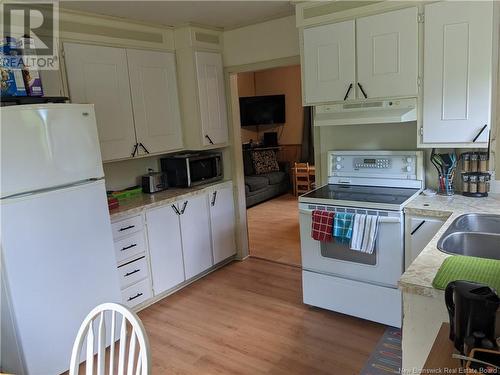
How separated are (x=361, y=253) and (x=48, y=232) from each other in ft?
6.43

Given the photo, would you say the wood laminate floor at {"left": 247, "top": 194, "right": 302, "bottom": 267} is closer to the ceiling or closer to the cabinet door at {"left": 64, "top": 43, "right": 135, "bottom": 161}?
the cabinet door at {"left": 64, "top": 43, "right": 135, "bottom": 161}

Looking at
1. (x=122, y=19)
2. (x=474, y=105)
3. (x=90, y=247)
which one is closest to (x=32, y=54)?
(x=122, y=19)

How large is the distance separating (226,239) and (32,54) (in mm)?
2296

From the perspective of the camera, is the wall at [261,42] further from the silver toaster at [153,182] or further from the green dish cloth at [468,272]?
the green dish cloth at [468,272]

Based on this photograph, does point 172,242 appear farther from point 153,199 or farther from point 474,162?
point 474,162

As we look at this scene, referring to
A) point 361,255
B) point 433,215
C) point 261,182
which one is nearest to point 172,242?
point 361,255

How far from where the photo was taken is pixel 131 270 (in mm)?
3035

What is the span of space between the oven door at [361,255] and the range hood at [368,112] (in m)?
0.61

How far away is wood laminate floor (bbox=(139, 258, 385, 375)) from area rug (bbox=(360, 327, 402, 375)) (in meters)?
Answer: 0.04

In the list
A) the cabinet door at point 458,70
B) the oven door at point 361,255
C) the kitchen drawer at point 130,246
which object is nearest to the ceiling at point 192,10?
the cabinet door at point 458,70

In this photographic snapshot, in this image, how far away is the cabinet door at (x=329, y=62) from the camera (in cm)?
272

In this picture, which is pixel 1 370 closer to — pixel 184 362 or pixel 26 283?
pixel 26 283

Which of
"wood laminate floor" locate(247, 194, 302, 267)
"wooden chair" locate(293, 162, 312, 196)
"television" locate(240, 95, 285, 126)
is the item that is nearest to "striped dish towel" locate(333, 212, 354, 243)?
"wood laminate floor" locate(247, 194, 302, 267)

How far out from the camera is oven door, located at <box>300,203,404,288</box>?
2.51 m
